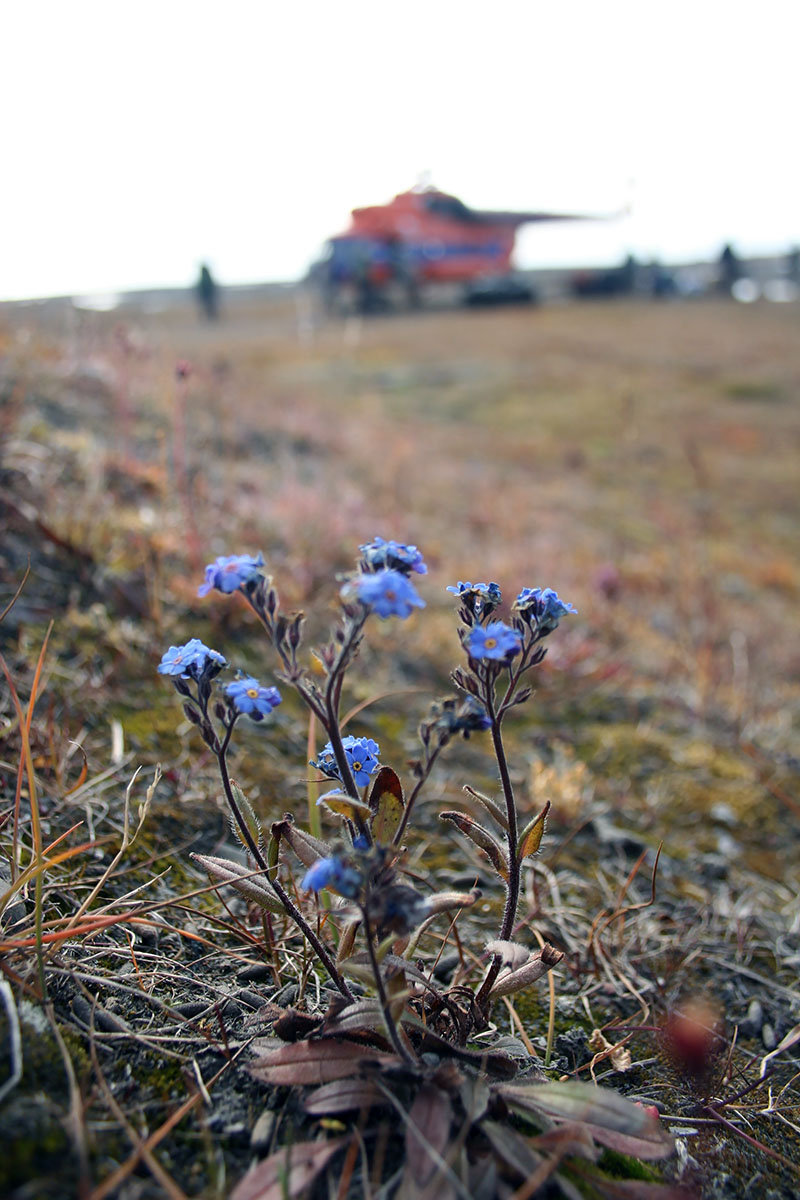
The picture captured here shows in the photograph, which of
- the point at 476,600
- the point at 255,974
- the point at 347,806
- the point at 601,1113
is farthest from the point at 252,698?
the point at 601,1113

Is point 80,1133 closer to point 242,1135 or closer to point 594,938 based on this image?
point 242,1135

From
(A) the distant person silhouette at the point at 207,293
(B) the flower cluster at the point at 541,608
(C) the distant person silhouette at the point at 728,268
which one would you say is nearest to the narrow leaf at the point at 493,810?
(B) the flower cluster at the point at 541,608

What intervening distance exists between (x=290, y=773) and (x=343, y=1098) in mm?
1401

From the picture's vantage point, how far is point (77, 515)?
367cm

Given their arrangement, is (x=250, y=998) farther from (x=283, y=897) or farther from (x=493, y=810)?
(x=493, y=810)

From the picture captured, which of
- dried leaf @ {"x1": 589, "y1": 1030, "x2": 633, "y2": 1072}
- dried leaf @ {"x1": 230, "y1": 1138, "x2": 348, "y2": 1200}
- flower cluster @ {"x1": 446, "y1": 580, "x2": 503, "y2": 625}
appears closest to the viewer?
dried leaf @ {"x1": 230, "y1": 1138, "x2": 348, "y2": 1200}

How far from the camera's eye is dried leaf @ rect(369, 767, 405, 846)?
1.73 meters

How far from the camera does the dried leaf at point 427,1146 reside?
1267 mm

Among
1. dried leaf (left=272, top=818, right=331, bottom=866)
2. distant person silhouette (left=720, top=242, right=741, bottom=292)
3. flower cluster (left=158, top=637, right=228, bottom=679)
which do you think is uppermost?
distant person silhouette (left=720, top=242, right=741, bottom=292)

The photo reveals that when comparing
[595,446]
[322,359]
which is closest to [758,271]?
[322,359]

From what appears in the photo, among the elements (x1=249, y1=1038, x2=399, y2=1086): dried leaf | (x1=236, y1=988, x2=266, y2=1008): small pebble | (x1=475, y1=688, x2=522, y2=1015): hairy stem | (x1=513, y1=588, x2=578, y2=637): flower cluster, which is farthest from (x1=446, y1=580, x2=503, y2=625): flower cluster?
(x1=236, y1=988, x2=266, y2=1008): small pebble

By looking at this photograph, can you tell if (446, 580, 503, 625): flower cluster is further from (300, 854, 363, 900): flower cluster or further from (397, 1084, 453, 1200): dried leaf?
(397, 1084, 453, 1200): dried leaf

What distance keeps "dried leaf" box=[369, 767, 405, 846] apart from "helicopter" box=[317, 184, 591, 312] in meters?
28.0

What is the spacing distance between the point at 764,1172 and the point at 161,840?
5.16 ft
